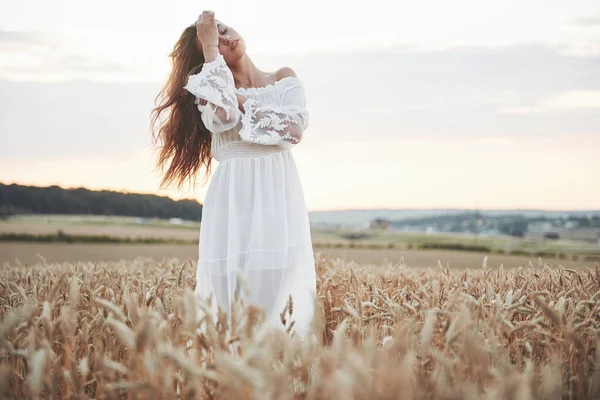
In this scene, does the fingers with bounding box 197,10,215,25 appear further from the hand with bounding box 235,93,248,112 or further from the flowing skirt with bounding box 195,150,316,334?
the flowing skirt with bounding box 195,150,316,334

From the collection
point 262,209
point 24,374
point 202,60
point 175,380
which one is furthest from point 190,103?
point 175,380

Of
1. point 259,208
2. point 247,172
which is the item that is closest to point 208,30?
point 247,172

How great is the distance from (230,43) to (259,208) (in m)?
1.04

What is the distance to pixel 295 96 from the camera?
3742mm

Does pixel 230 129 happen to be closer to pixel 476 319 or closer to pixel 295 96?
pixel 295 96

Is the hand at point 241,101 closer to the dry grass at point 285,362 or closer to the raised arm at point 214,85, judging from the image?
the raised arm at point 214,85

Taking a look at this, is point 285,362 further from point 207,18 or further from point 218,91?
point 207,18

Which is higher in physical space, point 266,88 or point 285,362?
point 266,88

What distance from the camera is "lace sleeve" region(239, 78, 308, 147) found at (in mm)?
3551

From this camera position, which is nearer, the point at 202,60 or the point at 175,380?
the point at 175,380

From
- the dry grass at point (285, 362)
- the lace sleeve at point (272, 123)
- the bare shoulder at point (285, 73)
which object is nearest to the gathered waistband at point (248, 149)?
the lace sleeve at point (272, 123)

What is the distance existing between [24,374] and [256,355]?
5.77 feet

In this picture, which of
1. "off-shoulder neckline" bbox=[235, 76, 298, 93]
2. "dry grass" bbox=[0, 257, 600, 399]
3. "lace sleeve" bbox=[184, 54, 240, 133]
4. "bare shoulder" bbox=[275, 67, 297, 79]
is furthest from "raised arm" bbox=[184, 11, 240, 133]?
"dry grass" bbox=[0, 257, 600, 399]

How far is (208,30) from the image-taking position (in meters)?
3.53
